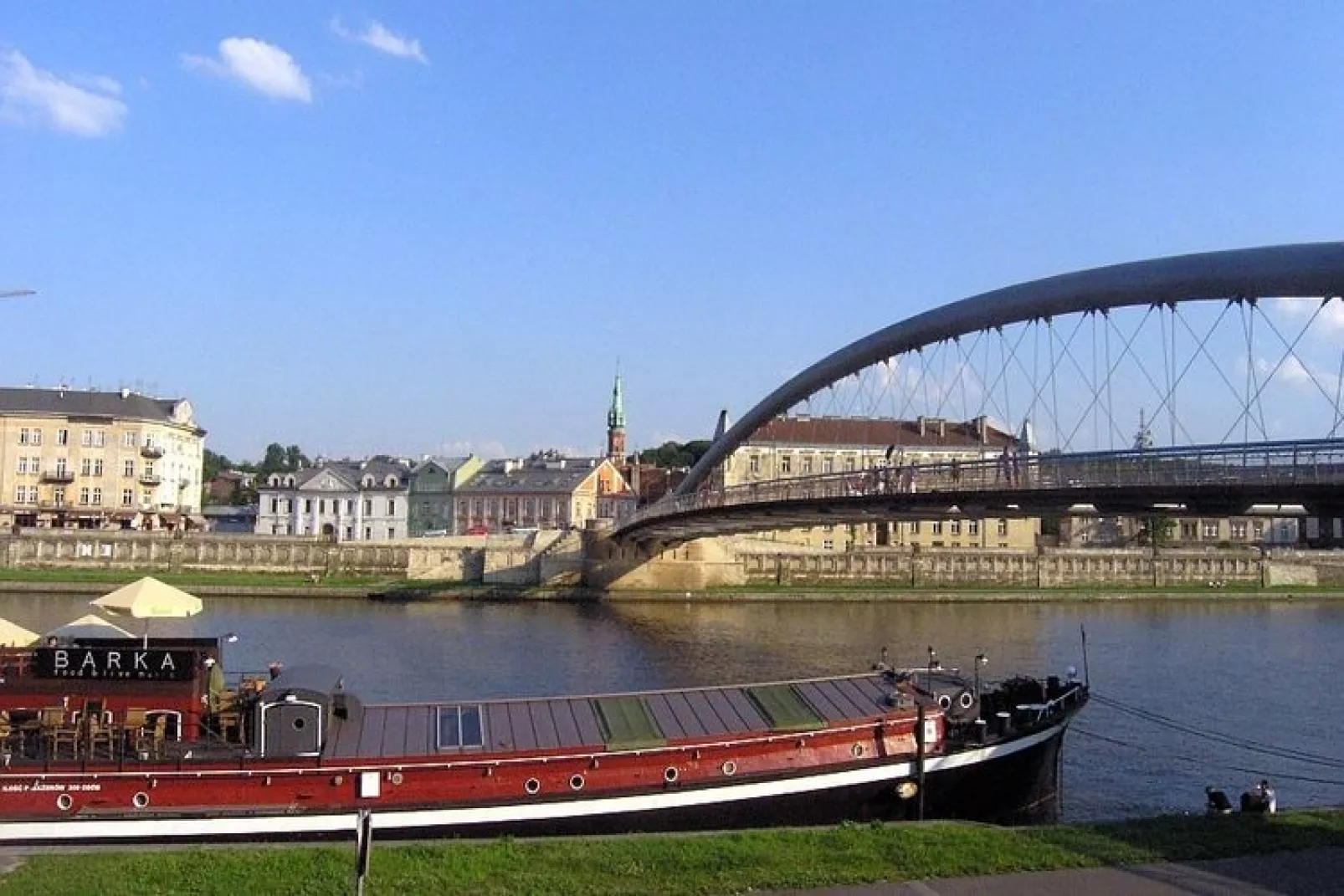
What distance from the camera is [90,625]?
20.5 metres

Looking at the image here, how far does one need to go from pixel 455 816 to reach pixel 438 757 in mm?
798

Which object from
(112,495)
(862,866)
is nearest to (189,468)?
(112,495)

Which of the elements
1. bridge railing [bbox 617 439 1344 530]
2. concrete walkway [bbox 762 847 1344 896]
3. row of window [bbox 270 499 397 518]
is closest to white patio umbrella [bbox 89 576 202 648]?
concrete walkway [bbox 762 847 1344 896]

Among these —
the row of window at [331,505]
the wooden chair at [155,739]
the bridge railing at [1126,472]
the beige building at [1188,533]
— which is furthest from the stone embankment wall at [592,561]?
the wooden chair at [155,739]

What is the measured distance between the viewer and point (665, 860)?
40.6 feet

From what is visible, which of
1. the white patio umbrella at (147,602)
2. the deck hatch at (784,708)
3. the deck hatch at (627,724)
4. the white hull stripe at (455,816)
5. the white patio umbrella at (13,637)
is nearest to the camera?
the white hull stripe at (455,816)

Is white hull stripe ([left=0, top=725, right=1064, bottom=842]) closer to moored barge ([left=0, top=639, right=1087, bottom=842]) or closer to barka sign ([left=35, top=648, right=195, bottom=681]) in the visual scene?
moored barge ([left=0, top=639, right=1087, bottom=842])

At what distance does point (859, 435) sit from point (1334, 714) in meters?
61.3

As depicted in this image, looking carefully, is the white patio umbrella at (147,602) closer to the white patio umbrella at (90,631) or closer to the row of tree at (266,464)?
the white patio umbrella at (90,631)

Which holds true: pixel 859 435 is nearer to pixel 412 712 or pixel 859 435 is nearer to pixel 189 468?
pixel 189 468

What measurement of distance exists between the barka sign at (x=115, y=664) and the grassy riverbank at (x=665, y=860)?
16.0ft

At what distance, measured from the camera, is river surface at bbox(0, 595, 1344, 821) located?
24.8 meters

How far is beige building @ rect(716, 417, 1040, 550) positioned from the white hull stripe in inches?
2565

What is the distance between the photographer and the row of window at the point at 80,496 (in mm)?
80625
